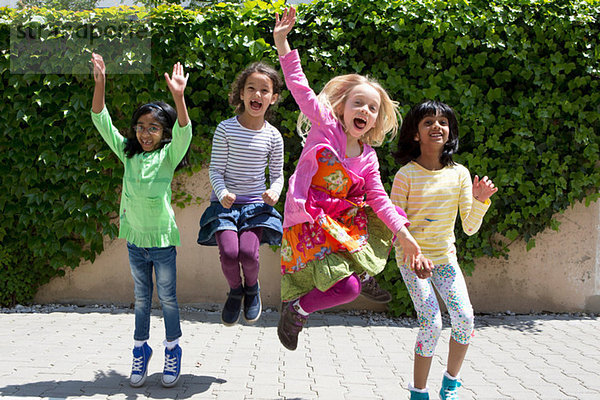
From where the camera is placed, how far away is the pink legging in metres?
2.96

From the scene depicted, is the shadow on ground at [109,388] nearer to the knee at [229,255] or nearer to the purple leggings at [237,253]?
the purple leggings at [237,253]

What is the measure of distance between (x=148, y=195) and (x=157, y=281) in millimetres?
605

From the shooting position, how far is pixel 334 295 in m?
2.99

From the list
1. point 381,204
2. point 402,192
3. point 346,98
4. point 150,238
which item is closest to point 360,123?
point 346,98

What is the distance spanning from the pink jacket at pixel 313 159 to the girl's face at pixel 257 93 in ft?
1.64

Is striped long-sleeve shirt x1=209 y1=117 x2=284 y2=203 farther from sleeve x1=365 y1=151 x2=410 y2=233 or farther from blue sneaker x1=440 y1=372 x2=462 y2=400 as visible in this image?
blue sneaker x1=440 y1=372 x2=462 y2=400

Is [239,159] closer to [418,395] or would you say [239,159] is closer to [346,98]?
[346,98]

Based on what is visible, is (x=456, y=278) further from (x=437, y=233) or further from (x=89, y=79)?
(x=89, y=79)

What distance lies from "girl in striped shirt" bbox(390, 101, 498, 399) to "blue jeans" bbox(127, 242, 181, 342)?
1546 millimetres

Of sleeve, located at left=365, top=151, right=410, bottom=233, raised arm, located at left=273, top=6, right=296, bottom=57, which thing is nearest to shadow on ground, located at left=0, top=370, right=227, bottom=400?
sleeve, located at left=365, top=151, right=410, bottom=233

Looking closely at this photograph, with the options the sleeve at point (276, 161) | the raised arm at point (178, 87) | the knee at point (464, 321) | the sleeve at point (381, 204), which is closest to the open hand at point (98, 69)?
the raised arm at point (178, 87)

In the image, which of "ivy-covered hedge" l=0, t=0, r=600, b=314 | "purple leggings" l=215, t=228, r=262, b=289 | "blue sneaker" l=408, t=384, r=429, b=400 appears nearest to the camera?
"blue sneaker" l=408, t=384, r=429, b=400

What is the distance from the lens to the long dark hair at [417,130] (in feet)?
11.5

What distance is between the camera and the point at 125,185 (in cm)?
375
